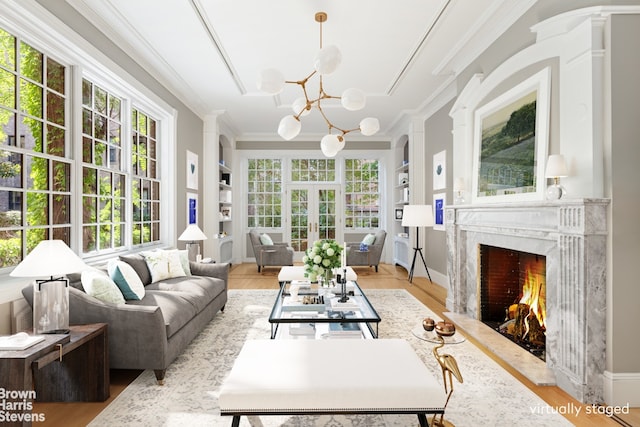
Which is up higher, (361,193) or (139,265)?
(361,193)

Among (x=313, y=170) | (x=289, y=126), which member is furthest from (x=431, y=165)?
(x=289, y=126)

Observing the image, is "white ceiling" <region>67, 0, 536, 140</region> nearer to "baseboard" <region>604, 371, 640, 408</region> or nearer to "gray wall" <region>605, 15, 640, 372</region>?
"gray wall" <region>605, 15, 640, 372</region>

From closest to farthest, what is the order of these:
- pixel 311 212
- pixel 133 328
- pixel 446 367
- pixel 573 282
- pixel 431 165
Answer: pixel 446 367
pixel 573 282
pixel 133 328
pixel 431 165
pixel 311 212

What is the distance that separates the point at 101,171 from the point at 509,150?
4082 mm

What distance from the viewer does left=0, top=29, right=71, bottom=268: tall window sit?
8.79ft

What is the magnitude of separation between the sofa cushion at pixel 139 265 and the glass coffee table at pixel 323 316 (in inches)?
59.4

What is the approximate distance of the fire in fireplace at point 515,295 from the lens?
10.6 feet

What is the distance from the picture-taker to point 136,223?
4672 millimetres

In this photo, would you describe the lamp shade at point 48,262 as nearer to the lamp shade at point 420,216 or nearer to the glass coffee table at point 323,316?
the glass coffee table at point 323,316

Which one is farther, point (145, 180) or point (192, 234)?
point (192, 234)

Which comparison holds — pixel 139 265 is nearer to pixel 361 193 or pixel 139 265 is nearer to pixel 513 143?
pixel 513 143

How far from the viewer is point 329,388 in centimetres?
172

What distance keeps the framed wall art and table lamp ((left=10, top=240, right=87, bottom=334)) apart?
341 centimetres

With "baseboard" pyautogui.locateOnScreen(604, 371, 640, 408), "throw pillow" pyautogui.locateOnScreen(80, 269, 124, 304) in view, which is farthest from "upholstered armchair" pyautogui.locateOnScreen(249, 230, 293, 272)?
"baseboard" pyautogui.locateOnScreen(604, 371, 640, 408)
